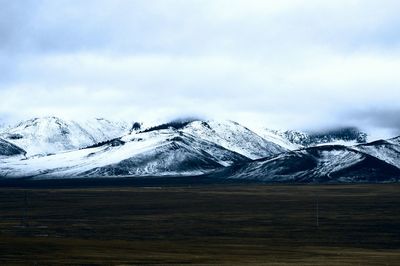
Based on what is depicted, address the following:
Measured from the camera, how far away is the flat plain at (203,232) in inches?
3356

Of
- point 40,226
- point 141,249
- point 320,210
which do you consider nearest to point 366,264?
point 141,249

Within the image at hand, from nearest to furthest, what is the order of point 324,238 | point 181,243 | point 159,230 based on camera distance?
point 181,243, point 324,238, point 159,230

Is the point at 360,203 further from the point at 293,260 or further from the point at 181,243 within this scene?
the point at 293,260

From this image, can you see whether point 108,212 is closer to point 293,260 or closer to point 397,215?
point 397,215

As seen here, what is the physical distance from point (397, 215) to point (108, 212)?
5568cm

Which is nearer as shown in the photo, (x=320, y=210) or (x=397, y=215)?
(x=397, y=215)

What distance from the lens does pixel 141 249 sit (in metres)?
94.6

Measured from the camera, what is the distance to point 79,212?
6619 inches

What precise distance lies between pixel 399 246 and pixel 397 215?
135 feet

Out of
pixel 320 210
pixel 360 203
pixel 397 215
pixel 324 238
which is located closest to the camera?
pixel 324 238

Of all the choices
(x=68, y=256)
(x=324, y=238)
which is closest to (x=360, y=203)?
(x=324, y=238)

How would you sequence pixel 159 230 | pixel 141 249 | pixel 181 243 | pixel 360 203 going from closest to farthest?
pixel 141 249
pixel 181 243
pixel 159 230
pixel 360 203

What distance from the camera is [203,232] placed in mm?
126562

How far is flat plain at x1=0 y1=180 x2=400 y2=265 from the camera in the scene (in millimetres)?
85250
